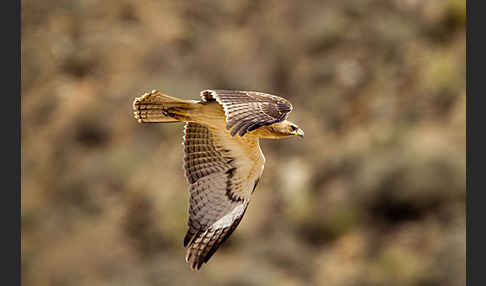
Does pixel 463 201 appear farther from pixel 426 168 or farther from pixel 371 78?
pixel 371 78

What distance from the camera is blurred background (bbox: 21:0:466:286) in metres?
19.5

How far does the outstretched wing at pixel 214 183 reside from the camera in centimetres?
775

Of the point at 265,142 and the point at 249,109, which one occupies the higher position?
the point at 265,142

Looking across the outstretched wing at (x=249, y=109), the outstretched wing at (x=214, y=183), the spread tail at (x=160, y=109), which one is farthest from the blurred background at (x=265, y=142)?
the outstretched wing at (x=249, y=109)

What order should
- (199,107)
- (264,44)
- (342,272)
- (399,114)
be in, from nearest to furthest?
(199,107)
(342,272)
(399,114)
(264,44)

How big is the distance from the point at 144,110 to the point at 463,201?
46.4 feet

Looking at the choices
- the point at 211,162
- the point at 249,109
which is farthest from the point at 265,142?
the point at 249,109

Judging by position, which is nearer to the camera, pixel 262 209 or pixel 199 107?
pixel 199 107

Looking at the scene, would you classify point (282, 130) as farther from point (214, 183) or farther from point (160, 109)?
point (160, 109)

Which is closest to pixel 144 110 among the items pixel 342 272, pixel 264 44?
pixel 342 272

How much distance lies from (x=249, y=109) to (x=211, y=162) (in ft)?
5.10

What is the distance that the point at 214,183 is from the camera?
8000mm

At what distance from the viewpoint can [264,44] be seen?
81.1 ft

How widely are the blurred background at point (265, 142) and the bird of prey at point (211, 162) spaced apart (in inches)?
390
